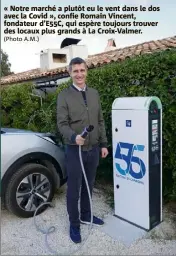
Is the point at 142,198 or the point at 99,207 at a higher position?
the point at 142,198

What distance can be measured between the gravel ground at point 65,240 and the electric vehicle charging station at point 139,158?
0.63 ft

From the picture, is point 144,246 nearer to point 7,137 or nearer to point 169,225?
point 169,225

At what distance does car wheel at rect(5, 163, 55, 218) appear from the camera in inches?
120

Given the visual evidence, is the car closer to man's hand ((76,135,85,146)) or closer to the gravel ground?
the gravel ground

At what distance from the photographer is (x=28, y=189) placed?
3166 millimetres

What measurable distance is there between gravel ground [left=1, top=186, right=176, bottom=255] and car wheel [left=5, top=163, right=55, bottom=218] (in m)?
0.16

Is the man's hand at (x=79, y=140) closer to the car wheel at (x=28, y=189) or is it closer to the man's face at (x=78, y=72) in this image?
the man's face at (x=78, y=72)

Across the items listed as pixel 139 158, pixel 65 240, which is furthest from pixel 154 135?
pixel 65 240

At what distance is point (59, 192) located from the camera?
3.97 meters

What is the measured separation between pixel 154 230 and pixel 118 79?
199 centimetres

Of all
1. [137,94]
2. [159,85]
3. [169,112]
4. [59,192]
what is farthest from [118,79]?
[59,192]

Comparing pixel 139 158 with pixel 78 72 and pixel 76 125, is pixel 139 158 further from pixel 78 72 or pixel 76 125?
pixel 78 72

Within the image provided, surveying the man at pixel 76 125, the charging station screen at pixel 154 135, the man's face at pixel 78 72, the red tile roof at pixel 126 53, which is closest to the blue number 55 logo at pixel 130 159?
the charging station screen at pixel 154 135

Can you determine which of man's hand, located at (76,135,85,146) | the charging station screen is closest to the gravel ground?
the charging station screen
